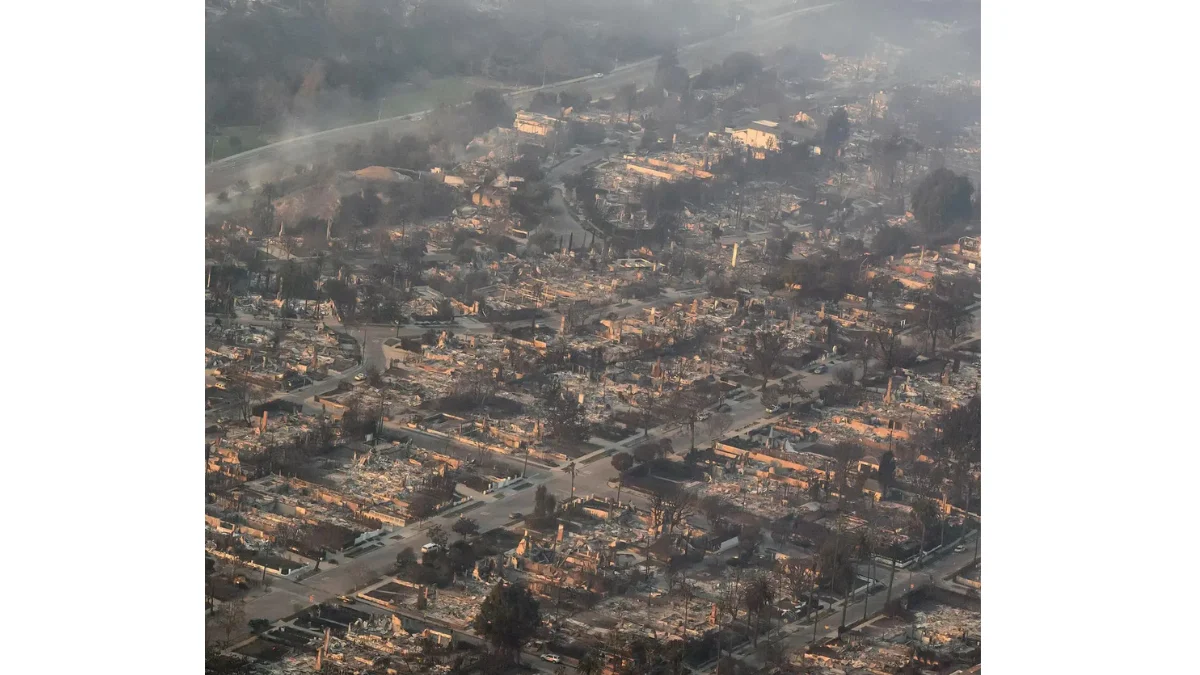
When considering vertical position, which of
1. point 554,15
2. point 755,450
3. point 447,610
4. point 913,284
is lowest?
point 447,610

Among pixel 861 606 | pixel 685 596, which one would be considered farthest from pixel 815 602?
pixel 685 596

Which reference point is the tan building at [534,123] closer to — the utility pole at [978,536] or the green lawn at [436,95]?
the green lawn at [436,95]

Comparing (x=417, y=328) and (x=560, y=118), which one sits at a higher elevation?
(x=560, y=118)

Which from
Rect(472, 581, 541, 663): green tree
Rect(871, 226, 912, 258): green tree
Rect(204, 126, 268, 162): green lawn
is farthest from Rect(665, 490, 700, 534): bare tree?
Rect(204, 126, 268, 162): green lawn

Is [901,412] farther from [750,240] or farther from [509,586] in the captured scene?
[509,586]

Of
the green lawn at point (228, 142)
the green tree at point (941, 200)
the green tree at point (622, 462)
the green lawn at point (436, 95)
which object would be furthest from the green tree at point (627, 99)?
the green lawn at point (228, 142)
